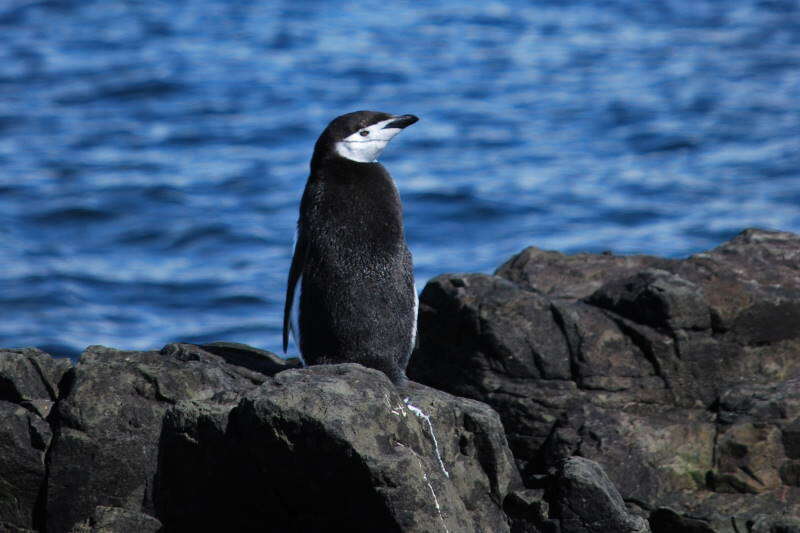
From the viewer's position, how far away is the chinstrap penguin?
6508 millimetres

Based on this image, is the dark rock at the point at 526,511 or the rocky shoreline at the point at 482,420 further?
the dark rock at the point at 526,511

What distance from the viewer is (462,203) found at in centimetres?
1667

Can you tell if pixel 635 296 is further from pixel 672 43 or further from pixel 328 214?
pixel 672 43

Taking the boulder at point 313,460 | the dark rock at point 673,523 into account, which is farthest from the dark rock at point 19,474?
the dark rock at point 673,523

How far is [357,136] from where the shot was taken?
711 cm

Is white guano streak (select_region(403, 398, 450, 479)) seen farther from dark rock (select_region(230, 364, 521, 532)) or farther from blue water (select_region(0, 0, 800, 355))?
blue water (select_region(0, 0, 800, 355))

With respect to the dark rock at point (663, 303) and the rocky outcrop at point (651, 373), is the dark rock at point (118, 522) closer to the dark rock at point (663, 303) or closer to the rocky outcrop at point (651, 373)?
the rocky outcrop at point (651, 373)

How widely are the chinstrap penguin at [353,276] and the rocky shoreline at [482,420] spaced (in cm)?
27

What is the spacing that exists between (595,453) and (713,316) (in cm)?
116

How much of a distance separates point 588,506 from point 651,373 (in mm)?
1648

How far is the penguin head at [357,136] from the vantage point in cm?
708

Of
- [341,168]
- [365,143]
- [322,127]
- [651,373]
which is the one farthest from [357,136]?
[322,127]

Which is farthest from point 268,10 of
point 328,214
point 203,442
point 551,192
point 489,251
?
point 203,442

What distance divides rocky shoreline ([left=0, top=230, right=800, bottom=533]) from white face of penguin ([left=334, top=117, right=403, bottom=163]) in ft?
2.58
